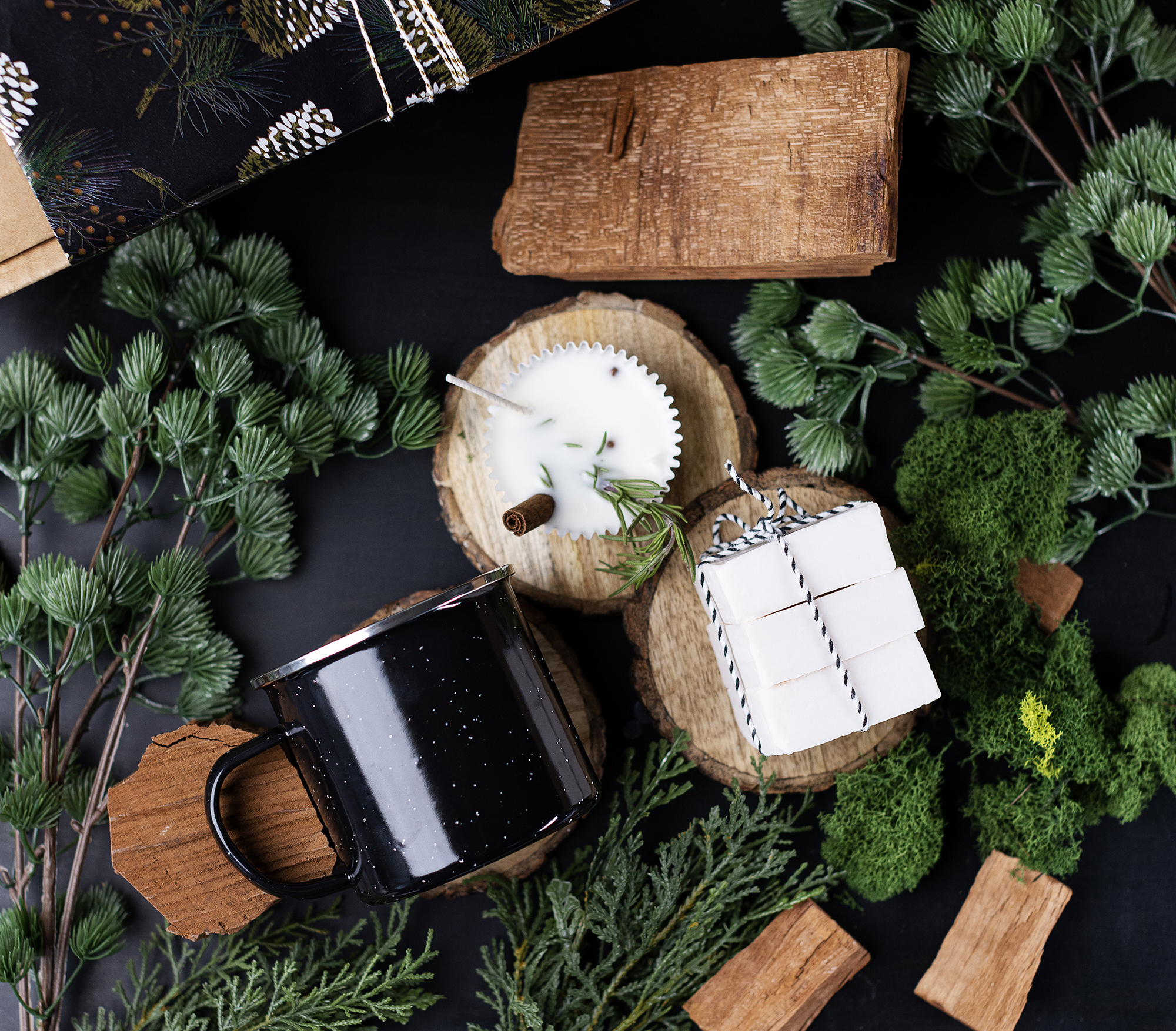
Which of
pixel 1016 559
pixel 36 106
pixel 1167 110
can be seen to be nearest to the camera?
pixel 36 106

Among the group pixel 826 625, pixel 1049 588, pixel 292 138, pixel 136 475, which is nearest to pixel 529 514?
pixel 826 625

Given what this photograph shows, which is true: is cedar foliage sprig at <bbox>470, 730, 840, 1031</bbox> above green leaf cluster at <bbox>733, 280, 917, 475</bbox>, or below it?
below

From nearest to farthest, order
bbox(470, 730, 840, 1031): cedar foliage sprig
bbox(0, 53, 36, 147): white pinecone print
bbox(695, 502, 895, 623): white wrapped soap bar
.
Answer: bbox(0, 53, 36, 147): white pinecone print
bbox(695, 502, 895, 623): white wrapped soap bar
bbox(470, 730, 840, 1031): cedar foliage sprig

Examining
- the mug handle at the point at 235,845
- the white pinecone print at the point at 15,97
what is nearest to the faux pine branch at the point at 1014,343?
the mug handle at the point at 235,845

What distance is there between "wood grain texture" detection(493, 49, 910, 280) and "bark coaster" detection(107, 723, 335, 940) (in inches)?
30.1

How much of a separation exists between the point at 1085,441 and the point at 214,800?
1.21 m

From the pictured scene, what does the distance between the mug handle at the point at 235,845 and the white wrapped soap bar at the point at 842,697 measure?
50 centimetres

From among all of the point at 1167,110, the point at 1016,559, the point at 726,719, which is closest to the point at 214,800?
the point at 726,719

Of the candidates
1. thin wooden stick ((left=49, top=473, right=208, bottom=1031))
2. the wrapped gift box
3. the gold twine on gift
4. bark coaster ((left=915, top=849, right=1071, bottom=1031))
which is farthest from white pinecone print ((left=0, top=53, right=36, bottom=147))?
bark coaster ((left=915, top=849, right=1071, bottom=1031))

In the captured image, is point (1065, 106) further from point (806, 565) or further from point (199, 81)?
point (199, 81)

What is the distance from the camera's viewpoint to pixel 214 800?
2.82ft

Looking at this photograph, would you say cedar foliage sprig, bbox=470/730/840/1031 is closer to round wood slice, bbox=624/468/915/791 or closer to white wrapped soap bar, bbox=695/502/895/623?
round wood slice, bbox=624/468/915/791

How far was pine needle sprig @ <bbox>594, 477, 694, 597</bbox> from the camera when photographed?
1.02 metres

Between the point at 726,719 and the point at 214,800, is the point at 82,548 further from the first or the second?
the point at 726,719
